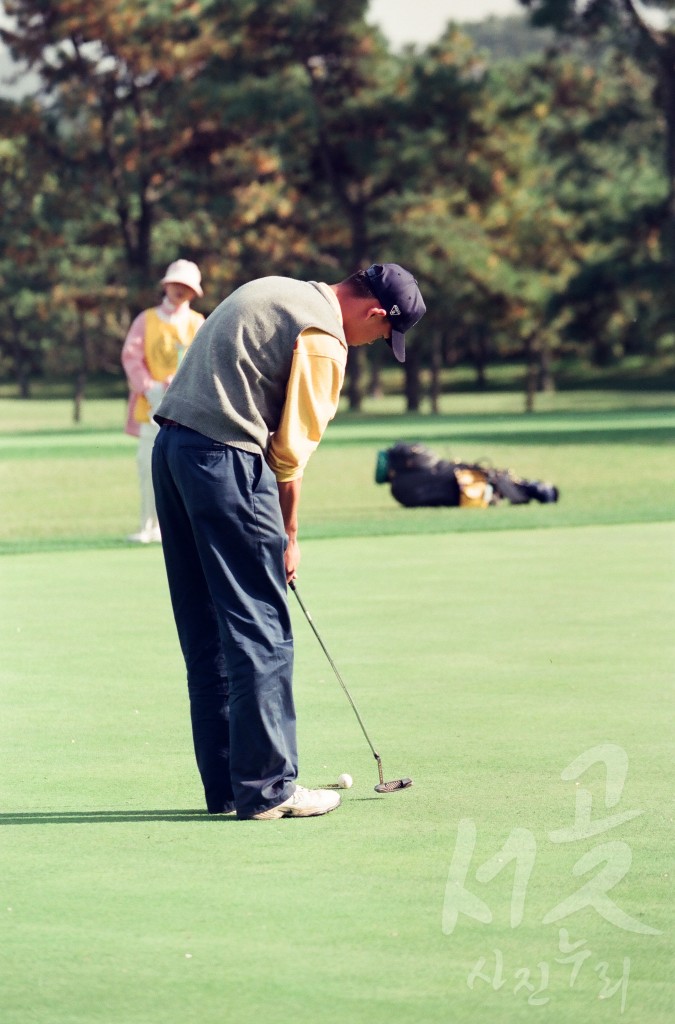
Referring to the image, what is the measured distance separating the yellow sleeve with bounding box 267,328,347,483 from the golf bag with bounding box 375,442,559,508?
42.2 ft

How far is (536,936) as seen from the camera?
405 cm

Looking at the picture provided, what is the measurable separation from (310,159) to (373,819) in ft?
156

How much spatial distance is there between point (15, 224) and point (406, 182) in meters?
11.3

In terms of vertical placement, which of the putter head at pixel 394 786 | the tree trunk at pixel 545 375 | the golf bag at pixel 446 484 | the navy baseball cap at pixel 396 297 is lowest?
the tree trunk at pixel 545 375

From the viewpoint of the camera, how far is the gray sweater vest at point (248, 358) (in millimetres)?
5188

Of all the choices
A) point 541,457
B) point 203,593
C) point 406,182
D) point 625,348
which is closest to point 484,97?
point 406,182

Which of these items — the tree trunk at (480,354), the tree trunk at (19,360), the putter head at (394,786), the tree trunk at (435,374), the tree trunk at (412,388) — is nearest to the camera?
the putter head at (394,786)

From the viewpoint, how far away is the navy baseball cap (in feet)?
17.5

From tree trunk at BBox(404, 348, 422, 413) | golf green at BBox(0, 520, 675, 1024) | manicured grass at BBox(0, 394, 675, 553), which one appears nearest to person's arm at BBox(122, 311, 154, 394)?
manicured grass at BBox(0, 394, 675, 553)

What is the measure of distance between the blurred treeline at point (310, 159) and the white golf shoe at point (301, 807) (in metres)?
39.8

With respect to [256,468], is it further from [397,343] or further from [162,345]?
[162,345]

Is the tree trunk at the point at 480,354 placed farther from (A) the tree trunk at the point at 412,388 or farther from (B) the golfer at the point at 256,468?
(B) the golfer at the point at 256,468

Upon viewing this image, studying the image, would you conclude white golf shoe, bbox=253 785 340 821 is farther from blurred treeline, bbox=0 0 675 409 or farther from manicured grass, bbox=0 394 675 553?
blurred treeline, bbox=0 0 675 409

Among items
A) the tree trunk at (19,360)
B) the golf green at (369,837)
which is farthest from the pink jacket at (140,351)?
the tree trunk at (19,360)
